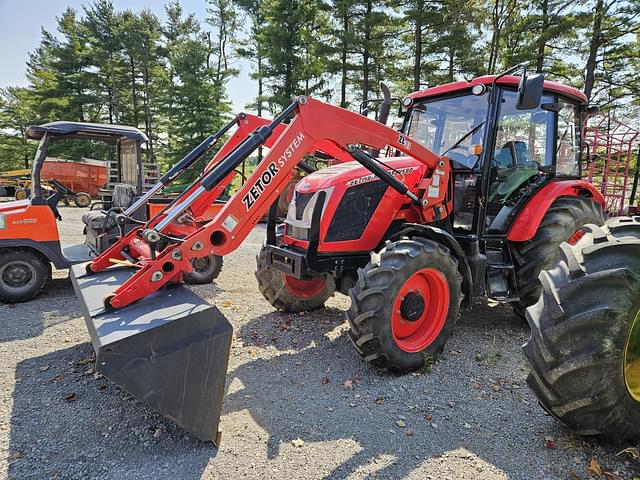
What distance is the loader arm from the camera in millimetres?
2842

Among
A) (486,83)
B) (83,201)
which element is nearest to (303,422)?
(486,83)

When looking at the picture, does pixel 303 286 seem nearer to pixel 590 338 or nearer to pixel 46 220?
pixel 590 338

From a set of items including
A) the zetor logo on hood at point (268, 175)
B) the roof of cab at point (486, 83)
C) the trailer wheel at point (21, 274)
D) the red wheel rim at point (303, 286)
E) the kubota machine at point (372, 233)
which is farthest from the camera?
the trailer wheel at point (21, 274)

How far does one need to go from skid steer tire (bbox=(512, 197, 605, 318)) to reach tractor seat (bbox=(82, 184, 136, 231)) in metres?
5.32

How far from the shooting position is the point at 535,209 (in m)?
4.39

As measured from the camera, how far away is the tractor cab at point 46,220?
5.15 metres

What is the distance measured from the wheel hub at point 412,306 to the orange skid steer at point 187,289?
97cm

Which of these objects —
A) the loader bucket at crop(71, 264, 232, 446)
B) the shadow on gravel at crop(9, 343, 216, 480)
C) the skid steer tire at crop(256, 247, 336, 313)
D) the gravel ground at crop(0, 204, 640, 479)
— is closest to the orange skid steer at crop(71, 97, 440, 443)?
the loader bucket at crop(71, 264, 232, 446)

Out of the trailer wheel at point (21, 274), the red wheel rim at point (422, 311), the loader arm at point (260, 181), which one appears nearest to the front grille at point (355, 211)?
the loader arm at point (260, 181)

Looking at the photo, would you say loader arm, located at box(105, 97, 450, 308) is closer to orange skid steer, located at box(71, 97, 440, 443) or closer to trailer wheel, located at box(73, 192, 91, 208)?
orange skid steer, located at box(71, 97, 440, 443)

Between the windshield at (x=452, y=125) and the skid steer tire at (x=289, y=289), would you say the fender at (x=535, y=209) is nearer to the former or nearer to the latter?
the windshield at (x=452, y=125)

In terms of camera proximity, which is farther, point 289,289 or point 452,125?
point 289,289

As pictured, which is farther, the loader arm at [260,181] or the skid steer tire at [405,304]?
the skid steer tire at [405,304]

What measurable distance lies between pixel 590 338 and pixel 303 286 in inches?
126
